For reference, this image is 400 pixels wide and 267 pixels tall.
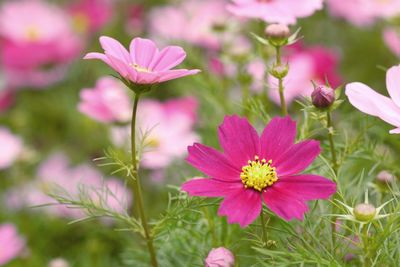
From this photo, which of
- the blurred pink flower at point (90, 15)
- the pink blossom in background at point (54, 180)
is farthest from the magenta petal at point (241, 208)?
the blurred pink flower at point (90, 15)

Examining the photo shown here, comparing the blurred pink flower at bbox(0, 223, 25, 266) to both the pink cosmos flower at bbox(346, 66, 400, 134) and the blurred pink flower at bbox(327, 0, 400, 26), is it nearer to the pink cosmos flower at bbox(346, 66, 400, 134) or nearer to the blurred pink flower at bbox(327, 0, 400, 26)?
the pink cosmos flower at bbox(346, 66, 400, 134)

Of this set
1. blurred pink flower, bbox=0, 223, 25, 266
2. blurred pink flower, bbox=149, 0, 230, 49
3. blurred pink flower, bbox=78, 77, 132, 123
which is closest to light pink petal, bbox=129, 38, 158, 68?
blurred pink flower, bbox=78, 77, 132, 123

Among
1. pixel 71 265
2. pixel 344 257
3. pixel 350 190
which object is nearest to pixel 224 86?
pixel 71 265

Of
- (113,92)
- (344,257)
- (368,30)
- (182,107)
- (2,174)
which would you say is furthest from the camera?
(368,30)

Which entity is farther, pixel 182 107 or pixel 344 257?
pixel 182 107

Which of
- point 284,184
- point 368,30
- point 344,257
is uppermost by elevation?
point 284,184

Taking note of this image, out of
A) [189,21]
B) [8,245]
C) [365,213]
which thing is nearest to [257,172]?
[365,213]

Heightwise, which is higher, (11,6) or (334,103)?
(334,103)

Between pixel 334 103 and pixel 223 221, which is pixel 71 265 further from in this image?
pixel 334 103

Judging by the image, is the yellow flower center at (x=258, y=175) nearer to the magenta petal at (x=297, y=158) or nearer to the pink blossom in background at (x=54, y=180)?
the magenta petal at (x=297, y=158)
